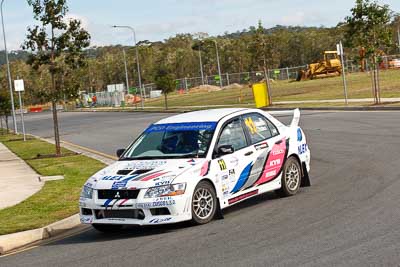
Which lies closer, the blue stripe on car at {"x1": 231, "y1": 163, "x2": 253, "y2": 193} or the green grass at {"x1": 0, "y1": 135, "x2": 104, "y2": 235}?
the blue stripe on car at {"x1": 231, "y1": 163, "x2": 253, "y2": 193}

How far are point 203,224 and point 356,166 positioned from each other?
548 centimetres

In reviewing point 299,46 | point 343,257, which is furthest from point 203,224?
point 299,46

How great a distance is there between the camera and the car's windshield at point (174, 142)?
1029 cm

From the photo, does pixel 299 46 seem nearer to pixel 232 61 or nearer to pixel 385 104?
pixel 232 61

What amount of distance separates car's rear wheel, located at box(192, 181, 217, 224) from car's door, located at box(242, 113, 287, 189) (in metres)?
0.87

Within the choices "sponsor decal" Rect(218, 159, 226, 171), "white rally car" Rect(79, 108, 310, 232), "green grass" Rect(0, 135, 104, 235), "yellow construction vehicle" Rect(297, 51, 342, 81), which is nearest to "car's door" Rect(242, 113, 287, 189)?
"white rally car" Rect(79, 108, 310, 232)

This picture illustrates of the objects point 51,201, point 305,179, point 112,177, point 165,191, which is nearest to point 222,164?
point 165,191

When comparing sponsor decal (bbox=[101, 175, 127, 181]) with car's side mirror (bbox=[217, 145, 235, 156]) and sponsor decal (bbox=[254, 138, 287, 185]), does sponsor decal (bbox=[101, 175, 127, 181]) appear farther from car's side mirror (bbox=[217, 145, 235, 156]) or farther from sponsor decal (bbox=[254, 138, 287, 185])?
sponsor decal (bbox=[254, 138, 287, 185])

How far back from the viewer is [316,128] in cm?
2488

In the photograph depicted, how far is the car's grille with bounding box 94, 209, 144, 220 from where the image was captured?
9297 mm

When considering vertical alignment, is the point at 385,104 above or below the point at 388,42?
below

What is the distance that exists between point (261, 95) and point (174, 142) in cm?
3412

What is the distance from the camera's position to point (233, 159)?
10.4 metres

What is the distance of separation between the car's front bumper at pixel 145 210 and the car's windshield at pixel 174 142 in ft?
3.18
